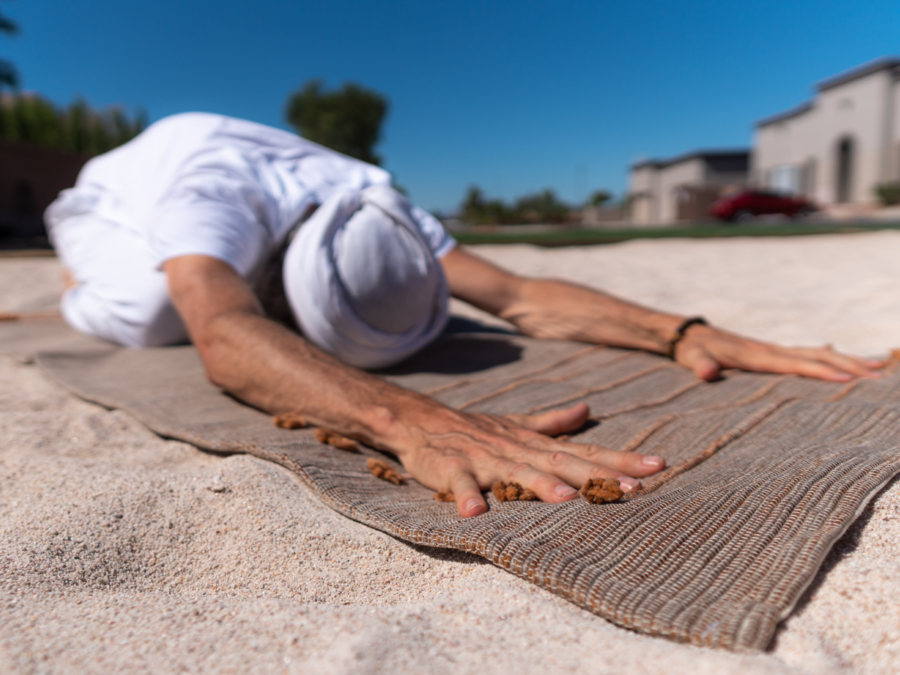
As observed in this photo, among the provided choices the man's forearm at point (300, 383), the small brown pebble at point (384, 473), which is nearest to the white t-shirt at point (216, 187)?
the man's forearm at point (300, 383)

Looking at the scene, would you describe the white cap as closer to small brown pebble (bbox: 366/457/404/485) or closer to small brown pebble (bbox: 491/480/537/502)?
small brown pebble (bbox: 366/457/404/485)

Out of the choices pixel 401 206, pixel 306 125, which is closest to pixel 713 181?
pixel 306 125

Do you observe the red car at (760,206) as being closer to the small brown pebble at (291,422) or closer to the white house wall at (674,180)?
the white house wall at (674,180)

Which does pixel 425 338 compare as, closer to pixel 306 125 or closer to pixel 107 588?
pixel 107 588

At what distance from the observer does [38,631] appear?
856mm

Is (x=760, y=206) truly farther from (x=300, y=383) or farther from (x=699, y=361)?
(x=300, y=383)

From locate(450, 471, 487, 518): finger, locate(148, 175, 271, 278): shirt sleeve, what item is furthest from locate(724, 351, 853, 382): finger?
locate(148, 175, 271, 278): shirt sleeve

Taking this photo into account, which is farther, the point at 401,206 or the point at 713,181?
the point at 713,181

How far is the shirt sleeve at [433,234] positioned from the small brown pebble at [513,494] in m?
1.62

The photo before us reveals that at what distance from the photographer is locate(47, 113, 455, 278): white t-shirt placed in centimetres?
209

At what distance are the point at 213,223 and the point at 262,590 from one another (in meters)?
1.37

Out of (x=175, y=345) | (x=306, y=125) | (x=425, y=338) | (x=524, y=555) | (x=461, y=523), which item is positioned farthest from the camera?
(x=306, y=125)

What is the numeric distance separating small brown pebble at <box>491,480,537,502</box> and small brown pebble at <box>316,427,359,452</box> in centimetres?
44

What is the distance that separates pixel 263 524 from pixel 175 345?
5.88ft
